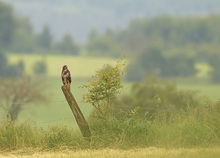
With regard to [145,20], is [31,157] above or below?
below

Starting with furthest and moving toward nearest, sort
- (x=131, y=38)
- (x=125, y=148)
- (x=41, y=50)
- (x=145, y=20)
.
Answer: (x=145, y=20) → (x=131, y=38) → (x=41, y=50) → (x=125, y=148)

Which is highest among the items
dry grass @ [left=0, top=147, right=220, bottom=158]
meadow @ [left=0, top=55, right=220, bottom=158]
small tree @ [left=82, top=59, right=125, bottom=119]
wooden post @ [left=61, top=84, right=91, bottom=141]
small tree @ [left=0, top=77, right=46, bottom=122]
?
small tree @ [left=0, top=77, right=46, bottom=122]

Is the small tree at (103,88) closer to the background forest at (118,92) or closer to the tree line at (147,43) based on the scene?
the background forest at (118,92)

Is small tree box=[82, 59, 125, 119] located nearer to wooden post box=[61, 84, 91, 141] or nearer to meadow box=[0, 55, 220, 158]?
wooden post box=[61, 84, 91, 141]

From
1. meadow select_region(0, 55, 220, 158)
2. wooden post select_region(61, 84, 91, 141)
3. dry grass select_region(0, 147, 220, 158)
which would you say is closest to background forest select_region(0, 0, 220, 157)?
meadow select_region(0, 55, 220, 158)

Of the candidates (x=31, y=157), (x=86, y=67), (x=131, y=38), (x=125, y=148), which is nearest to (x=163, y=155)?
(x=125, y=148)

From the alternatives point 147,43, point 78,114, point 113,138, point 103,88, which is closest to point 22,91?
point 103,88

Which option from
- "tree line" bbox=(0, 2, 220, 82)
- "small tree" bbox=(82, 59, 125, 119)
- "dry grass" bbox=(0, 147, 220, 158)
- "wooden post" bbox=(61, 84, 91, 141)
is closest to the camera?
"dry grass" bbox=(0, 147, 220, 158)

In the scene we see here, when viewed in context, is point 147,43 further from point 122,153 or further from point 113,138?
point 122,153

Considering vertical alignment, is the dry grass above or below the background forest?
below

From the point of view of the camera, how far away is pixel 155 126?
16.5m

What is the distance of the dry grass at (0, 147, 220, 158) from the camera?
14.7m

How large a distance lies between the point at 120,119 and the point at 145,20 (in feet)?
580

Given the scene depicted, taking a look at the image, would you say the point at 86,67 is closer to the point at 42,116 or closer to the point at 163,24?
the point at 42,116
